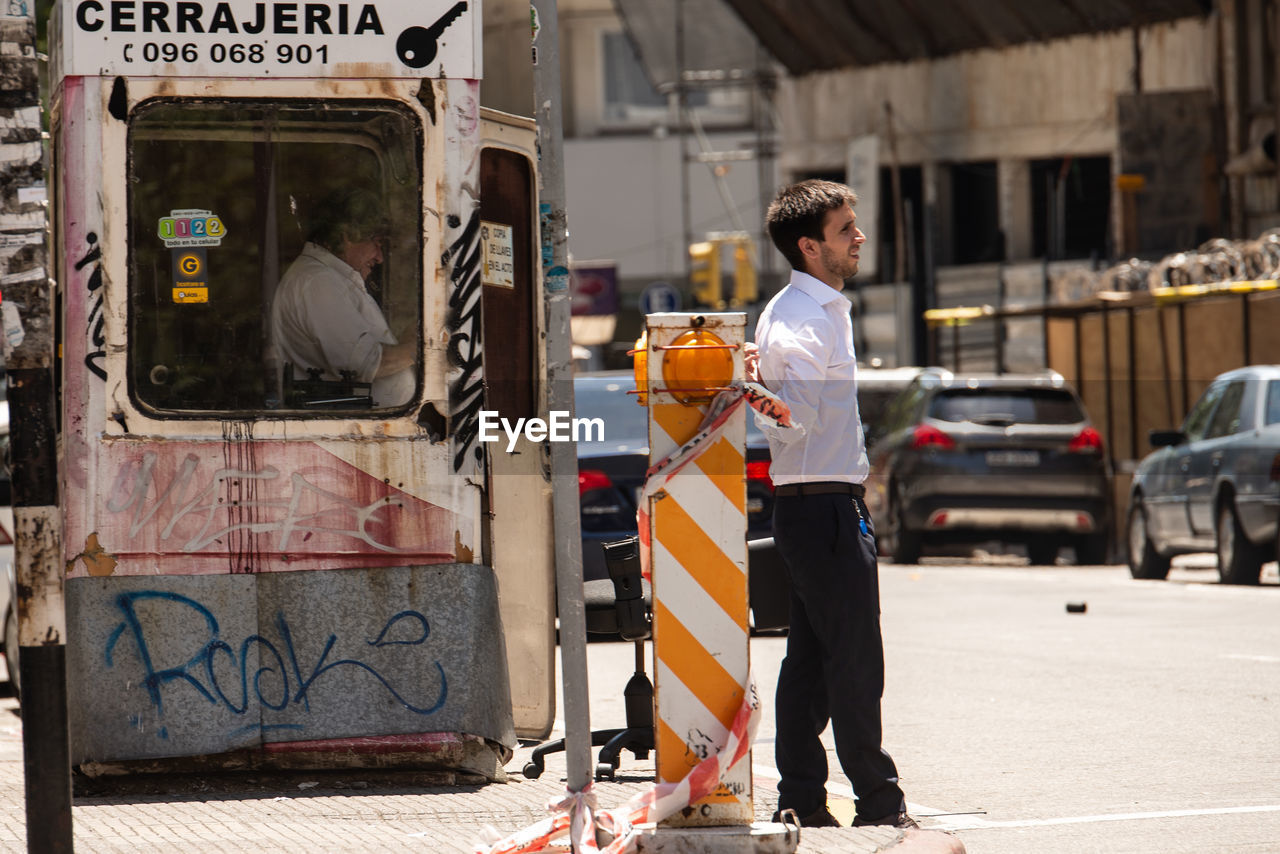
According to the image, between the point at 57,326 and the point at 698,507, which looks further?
the point at 57,326

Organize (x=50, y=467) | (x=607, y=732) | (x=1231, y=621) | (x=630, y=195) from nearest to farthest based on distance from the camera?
1. (x=50, y=467)
2. (x=607, y=732)
3. (x=1231, y=621)
4. (x=630, y=195)

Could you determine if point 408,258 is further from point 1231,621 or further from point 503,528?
point 1231,621

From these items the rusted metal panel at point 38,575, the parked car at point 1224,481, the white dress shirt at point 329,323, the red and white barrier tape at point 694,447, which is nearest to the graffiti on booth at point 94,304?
the white dress shirt at point 329,323

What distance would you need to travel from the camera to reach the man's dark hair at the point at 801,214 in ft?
21.2

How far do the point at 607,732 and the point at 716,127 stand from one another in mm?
43552

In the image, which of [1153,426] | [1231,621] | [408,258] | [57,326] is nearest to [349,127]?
[408,258]

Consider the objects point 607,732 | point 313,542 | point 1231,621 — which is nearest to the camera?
point 313,542

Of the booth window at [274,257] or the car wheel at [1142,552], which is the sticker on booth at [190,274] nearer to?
the booth window at [274,257]

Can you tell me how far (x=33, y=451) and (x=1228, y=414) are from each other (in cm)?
1342

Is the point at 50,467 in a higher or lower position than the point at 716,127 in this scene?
lower

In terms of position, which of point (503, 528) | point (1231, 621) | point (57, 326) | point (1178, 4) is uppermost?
point (1178, 4)

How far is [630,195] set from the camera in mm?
50281

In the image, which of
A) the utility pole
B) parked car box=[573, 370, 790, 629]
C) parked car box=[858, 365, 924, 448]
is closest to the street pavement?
the utility pole

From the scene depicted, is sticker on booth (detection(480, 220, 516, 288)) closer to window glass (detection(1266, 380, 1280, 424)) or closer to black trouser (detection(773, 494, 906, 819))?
black trouser (detection(773, 494, 906, 819))
